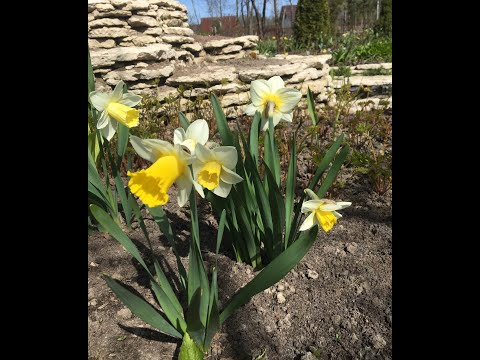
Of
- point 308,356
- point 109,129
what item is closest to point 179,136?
point 109,129

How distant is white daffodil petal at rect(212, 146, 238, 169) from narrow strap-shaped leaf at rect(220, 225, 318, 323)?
0.90 feet

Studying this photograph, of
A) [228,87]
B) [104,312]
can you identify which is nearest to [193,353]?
[104,312]

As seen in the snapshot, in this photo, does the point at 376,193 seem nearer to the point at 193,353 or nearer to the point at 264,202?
the point at 264,202

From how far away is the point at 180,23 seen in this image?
6141mm

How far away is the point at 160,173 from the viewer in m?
0.91

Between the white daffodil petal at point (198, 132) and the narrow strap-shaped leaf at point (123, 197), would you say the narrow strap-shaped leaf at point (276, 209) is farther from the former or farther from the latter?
the narrow strap-shaped leaf at point (123, 197)

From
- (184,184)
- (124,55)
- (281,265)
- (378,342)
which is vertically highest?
(124,55)

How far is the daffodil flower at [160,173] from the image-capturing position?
91 cm

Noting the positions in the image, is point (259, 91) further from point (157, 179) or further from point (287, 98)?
point (157, 179)

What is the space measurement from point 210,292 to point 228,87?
3.10 m

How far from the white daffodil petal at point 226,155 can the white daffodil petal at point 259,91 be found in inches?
20.9

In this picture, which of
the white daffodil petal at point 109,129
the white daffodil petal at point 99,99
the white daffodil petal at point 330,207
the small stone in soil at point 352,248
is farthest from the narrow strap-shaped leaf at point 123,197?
the small stone in soil at point 352,248

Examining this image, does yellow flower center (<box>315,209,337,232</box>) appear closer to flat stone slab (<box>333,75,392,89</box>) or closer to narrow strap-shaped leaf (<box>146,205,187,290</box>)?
narrow strap-shaped leaf (<box>146,205,187,290</box>)

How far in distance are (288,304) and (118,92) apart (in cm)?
96
